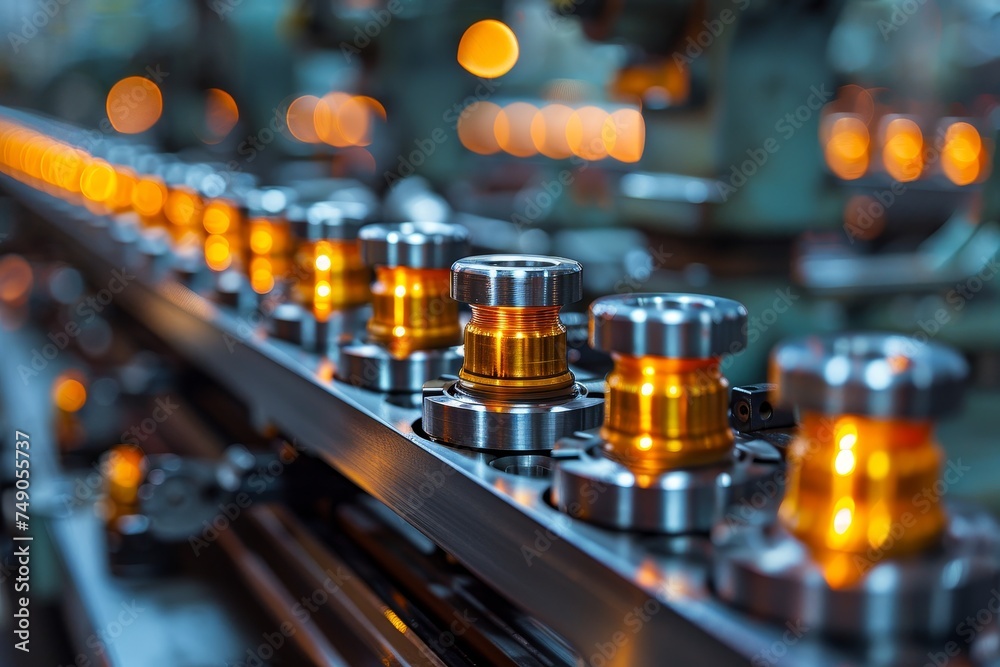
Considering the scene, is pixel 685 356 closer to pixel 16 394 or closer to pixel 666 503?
pixel 666 503

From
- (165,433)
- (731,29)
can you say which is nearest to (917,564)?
(731,29)

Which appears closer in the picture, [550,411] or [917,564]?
[917,564]

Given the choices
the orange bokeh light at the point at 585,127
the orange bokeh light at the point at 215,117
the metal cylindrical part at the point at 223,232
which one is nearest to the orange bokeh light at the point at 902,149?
the orange bokeh light at the point at 215,117

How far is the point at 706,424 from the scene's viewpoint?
0.54 m

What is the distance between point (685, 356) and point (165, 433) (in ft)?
4.75

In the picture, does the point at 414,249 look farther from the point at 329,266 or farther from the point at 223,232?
the point at 223,232

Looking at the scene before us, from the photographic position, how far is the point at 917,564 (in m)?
0.41

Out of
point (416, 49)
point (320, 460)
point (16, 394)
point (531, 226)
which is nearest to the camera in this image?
point (320, 460)

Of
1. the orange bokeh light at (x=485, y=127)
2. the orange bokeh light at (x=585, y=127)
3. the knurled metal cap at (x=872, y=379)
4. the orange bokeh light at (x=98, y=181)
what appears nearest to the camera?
the knurled metal cap at (x=872, y=379)

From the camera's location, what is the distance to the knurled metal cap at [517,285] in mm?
646

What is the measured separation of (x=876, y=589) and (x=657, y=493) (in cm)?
13

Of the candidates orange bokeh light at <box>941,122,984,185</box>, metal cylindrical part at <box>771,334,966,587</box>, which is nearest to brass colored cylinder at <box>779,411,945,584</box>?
metal cylindrical part at <box>771,334,966,587</box>

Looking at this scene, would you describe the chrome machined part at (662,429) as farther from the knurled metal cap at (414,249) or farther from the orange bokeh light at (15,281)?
the orange bokeh light at (15,281)

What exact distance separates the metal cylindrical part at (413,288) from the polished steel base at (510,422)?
0.17 m
